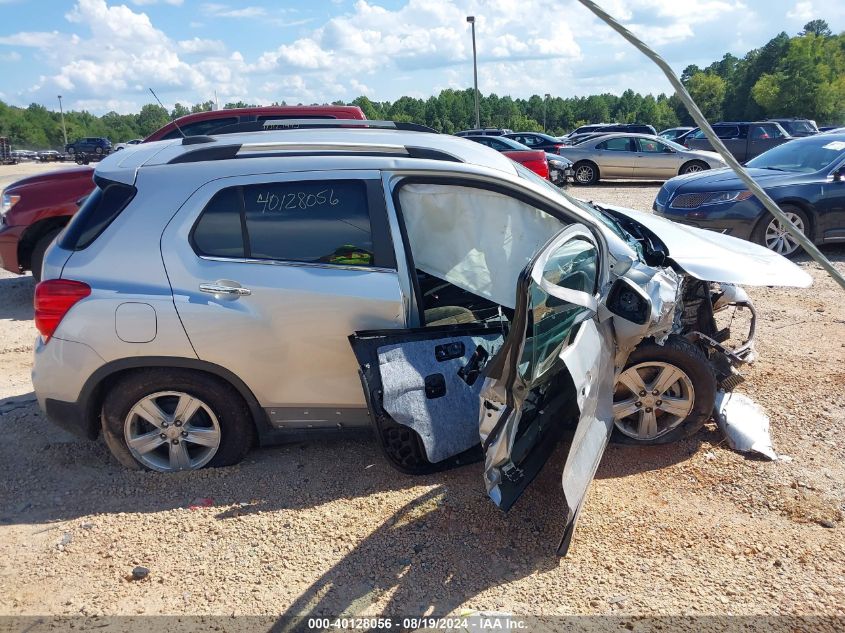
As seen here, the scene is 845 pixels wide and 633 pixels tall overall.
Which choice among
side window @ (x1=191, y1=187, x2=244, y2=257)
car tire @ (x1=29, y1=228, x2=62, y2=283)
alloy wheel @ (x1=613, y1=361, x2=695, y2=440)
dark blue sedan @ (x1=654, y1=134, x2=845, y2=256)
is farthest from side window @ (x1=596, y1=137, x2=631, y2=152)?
side window @ (x1=191, y1=187, x2=244, y2=257)

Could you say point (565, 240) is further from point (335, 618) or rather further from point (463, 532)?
point (335, 618)

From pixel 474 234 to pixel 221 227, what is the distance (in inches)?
56.5

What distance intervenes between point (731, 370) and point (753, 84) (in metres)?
71.4

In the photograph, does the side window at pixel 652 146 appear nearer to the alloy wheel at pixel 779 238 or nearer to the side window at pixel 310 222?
the alloy wheel at pixel 779 238

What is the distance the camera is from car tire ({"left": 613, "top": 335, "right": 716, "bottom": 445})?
4035 mm

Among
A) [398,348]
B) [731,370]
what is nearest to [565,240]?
[398,348]

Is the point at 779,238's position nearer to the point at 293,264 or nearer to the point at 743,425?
the point at 743,425

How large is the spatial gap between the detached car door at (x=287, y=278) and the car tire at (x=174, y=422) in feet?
0.66

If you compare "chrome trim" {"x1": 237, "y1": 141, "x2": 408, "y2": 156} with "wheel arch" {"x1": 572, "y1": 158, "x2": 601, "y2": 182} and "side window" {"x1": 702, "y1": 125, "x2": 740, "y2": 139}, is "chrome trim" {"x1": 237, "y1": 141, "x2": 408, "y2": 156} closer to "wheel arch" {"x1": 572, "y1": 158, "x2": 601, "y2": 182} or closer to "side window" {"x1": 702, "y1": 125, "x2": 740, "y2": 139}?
"wheel arch" {"x1": 572, "y1": 158, "x2": 601, "y2": 182}

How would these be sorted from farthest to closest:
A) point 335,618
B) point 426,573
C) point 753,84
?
point 753,84 < point 426,573 < point 335,618

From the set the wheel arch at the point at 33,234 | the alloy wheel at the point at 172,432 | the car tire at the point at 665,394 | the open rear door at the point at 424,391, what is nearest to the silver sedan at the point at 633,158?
the wheel arch at the point at 33,234

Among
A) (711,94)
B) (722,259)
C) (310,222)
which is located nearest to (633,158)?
(722,259)

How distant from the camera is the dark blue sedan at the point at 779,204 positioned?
898 centimetres

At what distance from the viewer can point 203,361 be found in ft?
12.3
